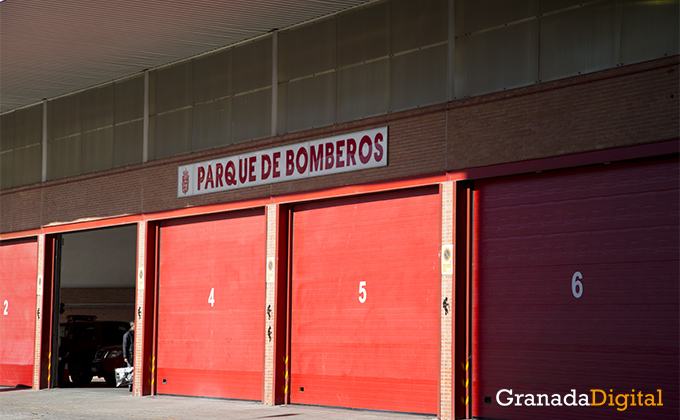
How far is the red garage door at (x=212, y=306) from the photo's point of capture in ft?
65.1

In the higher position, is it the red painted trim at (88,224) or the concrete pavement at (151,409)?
the red painted trim at (88,224)

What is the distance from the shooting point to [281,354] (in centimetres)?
1903

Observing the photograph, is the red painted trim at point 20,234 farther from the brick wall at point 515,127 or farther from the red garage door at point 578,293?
the red garage door at point 578,293

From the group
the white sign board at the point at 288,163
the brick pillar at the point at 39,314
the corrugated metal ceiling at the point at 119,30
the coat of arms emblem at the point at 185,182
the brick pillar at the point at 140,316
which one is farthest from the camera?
the brick pillar at the point at 39,314

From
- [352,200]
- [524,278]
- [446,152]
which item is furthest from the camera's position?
[352,200]

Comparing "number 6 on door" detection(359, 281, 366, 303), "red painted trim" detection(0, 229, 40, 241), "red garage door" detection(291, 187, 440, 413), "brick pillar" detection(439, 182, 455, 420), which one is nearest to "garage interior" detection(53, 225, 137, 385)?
"red painted trim" detection(0, 229, 40, 241)

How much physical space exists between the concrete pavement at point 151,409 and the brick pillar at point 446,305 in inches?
24.4

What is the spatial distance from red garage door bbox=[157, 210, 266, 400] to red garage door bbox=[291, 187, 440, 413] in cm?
119

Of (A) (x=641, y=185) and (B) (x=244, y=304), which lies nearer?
(A) (x=641, y=185)

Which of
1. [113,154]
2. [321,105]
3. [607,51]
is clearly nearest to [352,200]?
[321,105]

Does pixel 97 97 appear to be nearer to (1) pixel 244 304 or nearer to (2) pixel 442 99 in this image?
(1) pixel 244 304

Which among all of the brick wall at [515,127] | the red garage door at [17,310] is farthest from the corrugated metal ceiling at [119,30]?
the red garage door at [17,310]

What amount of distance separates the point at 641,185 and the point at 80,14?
11226 millimetres

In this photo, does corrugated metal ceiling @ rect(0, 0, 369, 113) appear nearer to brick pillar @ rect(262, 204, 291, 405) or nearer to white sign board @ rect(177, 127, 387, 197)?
white sign board @ rect(177, 127, 387, 197)
